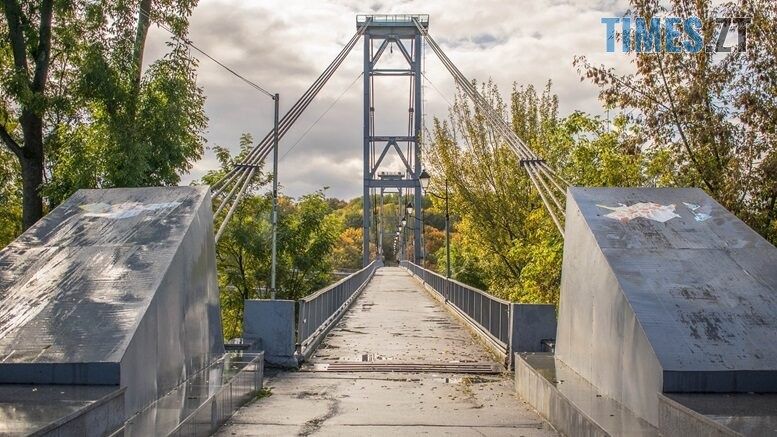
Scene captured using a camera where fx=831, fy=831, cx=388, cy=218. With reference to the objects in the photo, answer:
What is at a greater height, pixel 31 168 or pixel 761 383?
pixel 31 168

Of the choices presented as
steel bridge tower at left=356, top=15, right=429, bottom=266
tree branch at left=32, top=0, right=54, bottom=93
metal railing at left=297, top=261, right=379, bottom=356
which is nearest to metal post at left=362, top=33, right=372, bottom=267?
steel bridge tower at left=356, top=15, right=429, bottom=266

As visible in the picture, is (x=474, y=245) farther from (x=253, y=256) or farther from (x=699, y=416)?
→ (x=699, y=416)

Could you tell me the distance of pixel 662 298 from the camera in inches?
311

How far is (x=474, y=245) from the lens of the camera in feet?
105

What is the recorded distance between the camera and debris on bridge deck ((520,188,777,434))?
7109mm

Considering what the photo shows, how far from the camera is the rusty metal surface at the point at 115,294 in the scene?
710cm

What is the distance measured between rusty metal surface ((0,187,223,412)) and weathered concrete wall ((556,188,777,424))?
169 inches

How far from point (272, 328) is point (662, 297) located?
6065 millimetres

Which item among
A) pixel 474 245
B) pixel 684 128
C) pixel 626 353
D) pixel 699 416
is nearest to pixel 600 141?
pixel 684 128

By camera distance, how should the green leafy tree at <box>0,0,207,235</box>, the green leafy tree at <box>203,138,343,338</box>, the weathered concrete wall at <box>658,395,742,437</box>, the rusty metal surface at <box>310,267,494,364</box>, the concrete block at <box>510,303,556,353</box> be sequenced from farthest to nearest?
1. the green leafy tree at <box>203,138,343,338</box>
2. the green leafy tree at <box>0,0,207,235</box>
3. the rusty metal surface at <box>310,267,494,364</box>
4. the concrete block at <box>510,303,556,353</box>
5. the weathered concrete wall at <box>658,395,742,437</box>

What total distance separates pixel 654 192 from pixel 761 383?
152 inches

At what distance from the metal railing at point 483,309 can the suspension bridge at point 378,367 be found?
111 cm

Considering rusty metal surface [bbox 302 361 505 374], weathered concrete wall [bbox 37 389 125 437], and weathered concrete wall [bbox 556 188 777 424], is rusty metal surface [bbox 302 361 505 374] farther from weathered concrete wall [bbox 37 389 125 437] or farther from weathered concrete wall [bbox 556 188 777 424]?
weathered concrete wall [bbox 37 389 125 437]

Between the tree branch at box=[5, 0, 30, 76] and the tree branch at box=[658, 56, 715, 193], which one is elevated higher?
the tree branch at box=[5, 0, 30, 76]
